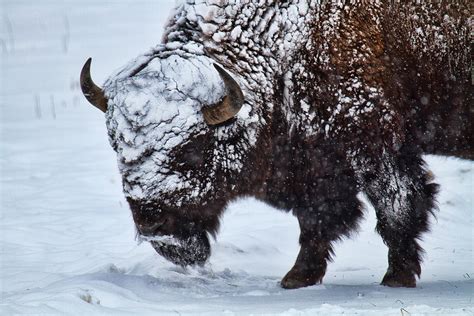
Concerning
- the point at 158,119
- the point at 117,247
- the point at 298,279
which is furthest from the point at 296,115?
the point at 117,247

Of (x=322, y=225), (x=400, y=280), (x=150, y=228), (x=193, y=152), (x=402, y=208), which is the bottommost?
(x=400, y=280)

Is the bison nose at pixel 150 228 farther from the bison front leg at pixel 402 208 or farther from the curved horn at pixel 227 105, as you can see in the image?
the bison front leg at pixel 402 208

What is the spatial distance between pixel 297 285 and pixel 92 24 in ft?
38.5

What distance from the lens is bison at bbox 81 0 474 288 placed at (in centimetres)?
502

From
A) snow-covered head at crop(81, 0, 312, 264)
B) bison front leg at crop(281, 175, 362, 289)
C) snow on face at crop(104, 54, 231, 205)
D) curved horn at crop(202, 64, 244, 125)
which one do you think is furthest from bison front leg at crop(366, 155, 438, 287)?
snow on face at crop(104, 54, 231, 205)

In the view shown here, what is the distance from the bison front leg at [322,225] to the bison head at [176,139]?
2.03 ft

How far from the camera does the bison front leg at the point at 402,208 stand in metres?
5.22

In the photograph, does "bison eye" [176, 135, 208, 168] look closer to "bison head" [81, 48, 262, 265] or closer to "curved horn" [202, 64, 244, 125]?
"bison head" [81, 48, 262, 265]

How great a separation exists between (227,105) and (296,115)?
0.54m

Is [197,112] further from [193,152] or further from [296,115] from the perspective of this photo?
[296,115]

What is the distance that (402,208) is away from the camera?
17.3 ft

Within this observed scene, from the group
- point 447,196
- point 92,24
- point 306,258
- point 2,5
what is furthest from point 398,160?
point 2,5

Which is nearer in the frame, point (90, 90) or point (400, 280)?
point (90, 90)

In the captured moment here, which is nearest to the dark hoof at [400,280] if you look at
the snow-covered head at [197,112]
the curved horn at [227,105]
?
the snow-covered head at [197,112]
